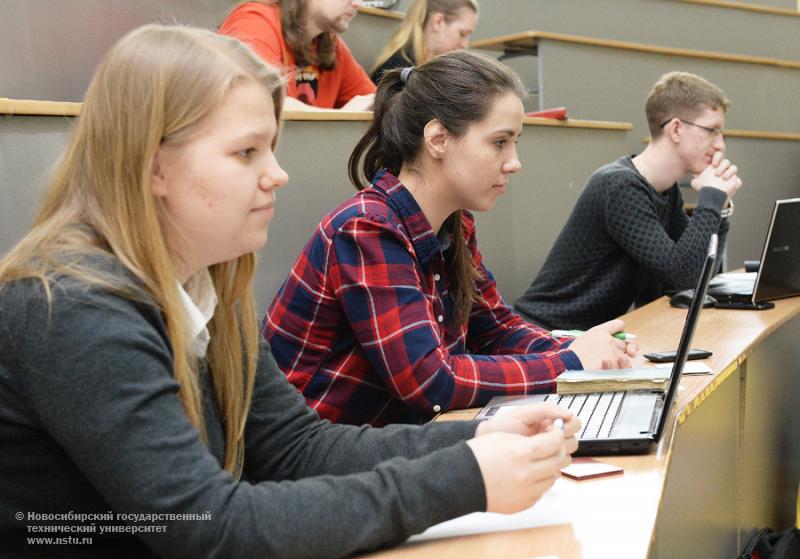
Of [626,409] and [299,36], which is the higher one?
[299,36]

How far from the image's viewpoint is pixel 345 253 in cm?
135

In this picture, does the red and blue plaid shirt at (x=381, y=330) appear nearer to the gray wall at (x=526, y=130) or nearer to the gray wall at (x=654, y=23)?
the gray wall at (x=526, y=130)

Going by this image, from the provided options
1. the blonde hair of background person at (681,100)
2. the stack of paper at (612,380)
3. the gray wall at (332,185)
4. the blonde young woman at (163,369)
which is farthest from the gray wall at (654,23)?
the blonde young woman at (163,369)

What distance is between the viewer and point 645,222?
7.68ft

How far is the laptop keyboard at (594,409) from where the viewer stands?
1.09 metres

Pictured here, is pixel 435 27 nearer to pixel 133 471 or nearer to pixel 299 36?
pixel 299 36

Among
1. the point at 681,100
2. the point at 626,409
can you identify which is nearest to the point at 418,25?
the point at 681,100

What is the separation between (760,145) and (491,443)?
357 cm

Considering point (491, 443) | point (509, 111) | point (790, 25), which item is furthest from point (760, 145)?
point (491, 443)

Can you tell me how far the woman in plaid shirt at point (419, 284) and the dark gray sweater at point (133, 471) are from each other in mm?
516

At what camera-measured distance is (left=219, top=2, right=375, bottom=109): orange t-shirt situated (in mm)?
2387

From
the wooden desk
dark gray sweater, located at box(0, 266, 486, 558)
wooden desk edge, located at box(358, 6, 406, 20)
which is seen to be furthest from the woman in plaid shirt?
wooden desk edge, located at box(358, 6, 406, 20)

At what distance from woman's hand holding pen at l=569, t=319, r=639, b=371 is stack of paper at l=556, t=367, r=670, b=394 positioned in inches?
1.7

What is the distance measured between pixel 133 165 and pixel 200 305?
0.18 meters
